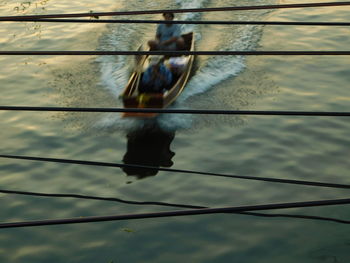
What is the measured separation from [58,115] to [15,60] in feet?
10.8

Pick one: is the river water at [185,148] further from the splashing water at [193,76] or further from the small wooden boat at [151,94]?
the small wooden boat at [151,94]

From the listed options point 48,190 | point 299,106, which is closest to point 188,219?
point 48,190

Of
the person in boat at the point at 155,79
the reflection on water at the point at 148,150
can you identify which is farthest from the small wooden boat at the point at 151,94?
the reflection on water at the point at 148,150

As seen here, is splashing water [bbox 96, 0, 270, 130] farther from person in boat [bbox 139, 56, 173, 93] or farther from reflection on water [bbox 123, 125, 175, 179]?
person in boat [bbox 139, 56, 173, 93]

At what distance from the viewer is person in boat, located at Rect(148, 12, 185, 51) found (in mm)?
13336

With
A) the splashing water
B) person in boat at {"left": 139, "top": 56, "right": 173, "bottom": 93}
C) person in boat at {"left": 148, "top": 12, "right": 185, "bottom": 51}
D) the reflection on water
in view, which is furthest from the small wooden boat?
person in boat at {"left": 148, "top": 12, "right": 185, "bottom": 51}

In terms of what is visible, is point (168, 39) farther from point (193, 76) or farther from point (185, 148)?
point (185, 148)

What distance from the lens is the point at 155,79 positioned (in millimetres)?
11047

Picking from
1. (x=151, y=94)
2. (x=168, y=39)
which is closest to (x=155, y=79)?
(x=151, y=94)

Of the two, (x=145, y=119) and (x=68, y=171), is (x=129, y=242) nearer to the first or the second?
(x=68, y=171)

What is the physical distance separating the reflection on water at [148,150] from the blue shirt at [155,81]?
742mm

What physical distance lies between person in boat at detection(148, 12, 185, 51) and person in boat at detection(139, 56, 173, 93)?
2.13m

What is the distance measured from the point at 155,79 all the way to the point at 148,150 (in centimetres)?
158

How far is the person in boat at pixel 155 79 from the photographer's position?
11.0 m
